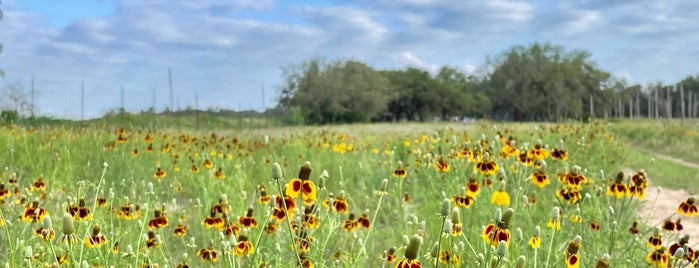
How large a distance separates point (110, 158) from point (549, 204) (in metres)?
4.69

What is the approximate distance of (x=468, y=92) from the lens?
60219mm

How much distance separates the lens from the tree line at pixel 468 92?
4491 cm

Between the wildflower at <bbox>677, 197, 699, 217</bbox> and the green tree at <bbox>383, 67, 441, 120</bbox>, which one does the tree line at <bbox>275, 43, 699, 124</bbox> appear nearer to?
the green tree at <bbox>383, 67, 441, 120</bbox>

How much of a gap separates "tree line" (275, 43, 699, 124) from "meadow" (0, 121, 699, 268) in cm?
3323

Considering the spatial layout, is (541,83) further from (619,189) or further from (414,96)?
(619,189)

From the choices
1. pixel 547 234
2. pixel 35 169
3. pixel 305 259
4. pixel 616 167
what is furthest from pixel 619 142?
pixel 305 259

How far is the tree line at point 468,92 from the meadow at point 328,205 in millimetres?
33228

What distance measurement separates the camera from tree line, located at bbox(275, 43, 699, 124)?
147 ft

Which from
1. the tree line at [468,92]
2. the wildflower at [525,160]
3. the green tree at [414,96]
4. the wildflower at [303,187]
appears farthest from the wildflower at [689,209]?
the green tree at [414,96]

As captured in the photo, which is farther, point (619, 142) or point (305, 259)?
point (619, 142)

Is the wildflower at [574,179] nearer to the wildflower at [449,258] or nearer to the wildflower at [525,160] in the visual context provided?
the wildflower at [525,160]

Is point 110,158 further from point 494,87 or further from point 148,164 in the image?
point 494,87

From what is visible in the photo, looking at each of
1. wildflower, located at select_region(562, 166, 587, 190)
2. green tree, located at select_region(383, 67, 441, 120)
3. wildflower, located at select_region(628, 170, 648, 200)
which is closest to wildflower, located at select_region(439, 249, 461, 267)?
wildflower, located at select_region(562, 166, 587, 190)

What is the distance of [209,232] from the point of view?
457 centimetres
